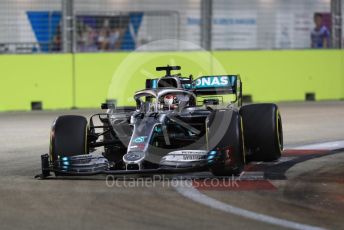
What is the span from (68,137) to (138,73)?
1174 cm

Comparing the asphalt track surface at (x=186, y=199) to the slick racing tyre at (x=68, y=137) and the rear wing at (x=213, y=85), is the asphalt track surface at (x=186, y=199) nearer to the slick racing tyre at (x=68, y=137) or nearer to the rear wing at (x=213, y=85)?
the slick racing tyre at (x=68, y=137)

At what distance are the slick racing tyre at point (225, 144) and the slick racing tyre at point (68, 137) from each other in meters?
1.44

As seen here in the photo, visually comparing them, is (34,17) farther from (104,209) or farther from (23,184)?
(104,209)

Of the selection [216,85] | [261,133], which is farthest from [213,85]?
[261,133]

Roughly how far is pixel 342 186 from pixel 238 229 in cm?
238

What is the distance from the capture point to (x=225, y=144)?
337 inches

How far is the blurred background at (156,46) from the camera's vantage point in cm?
1950

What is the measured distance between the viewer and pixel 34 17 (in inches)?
816

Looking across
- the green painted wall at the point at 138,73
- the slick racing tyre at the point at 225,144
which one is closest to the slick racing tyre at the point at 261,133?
the slick racing tyre at the point at 225,144

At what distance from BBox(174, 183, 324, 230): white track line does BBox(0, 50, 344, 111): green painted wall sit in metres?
11.6

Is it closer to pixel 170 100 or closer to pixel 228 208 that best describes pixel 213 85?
pixel 170 100

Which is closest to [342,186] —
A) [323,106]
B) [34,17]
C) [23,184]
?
[23,184]

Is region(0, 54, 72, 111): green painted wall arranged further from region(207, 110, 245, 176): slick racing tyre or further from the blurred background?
region(207, 110, 245, 176): slick racing tyre

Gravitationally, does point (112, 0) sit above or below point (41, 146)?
above
